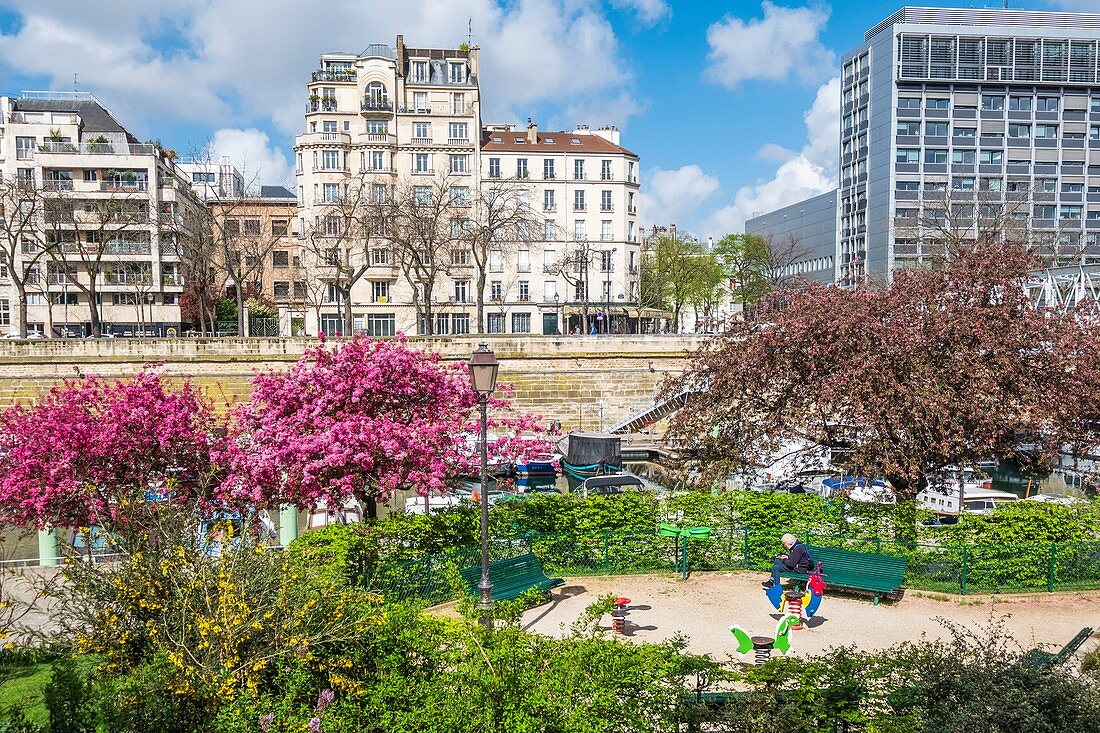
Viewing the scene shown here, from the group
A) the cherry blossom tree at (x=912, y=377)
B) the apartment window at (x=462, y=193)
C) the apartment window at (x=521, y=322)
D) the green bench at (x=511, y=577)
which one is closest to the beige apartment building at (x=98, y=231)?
the apartment window at (x=462, y=193)

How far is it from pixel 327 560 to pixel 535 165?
47.8 metres

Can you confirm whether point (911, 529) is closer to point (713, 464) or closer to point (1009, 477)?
point (713, 464)

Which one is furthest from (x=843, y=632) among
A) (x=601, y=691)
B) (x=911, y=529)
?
(x=601, y=691)

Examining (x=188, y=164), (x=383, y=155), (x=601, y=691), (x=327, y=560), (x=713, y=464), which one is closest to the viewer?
(x=601, y=691)

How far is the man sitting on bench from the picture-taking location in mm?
11950

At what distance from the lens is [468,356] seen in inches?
1503

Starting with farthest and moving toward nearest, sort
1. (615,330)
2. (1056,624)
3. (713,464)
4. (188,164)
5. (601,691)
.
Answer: (188,164), (615,330), (713,464), (1056,624), (601,691)

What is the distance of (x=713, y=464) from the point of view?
18078 millimetres

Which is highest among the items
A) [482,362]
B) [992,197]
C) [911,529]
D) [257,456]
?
[992,197]

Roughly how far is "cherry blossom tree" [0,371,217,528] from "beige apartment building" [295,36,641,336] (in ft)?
114

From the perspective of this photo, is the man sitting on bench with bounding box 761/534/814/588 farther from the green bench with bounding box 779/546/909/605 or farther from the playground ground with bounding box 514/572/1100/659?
the playground ground with bounding box 514/572/1100/659

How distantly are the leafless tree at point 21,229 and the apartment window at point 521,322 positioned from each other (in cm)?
2809

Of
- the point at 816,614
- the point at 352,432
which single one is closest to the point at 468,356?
the point at 352,432

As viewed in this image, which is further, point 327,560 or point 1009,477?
point 1009,477
